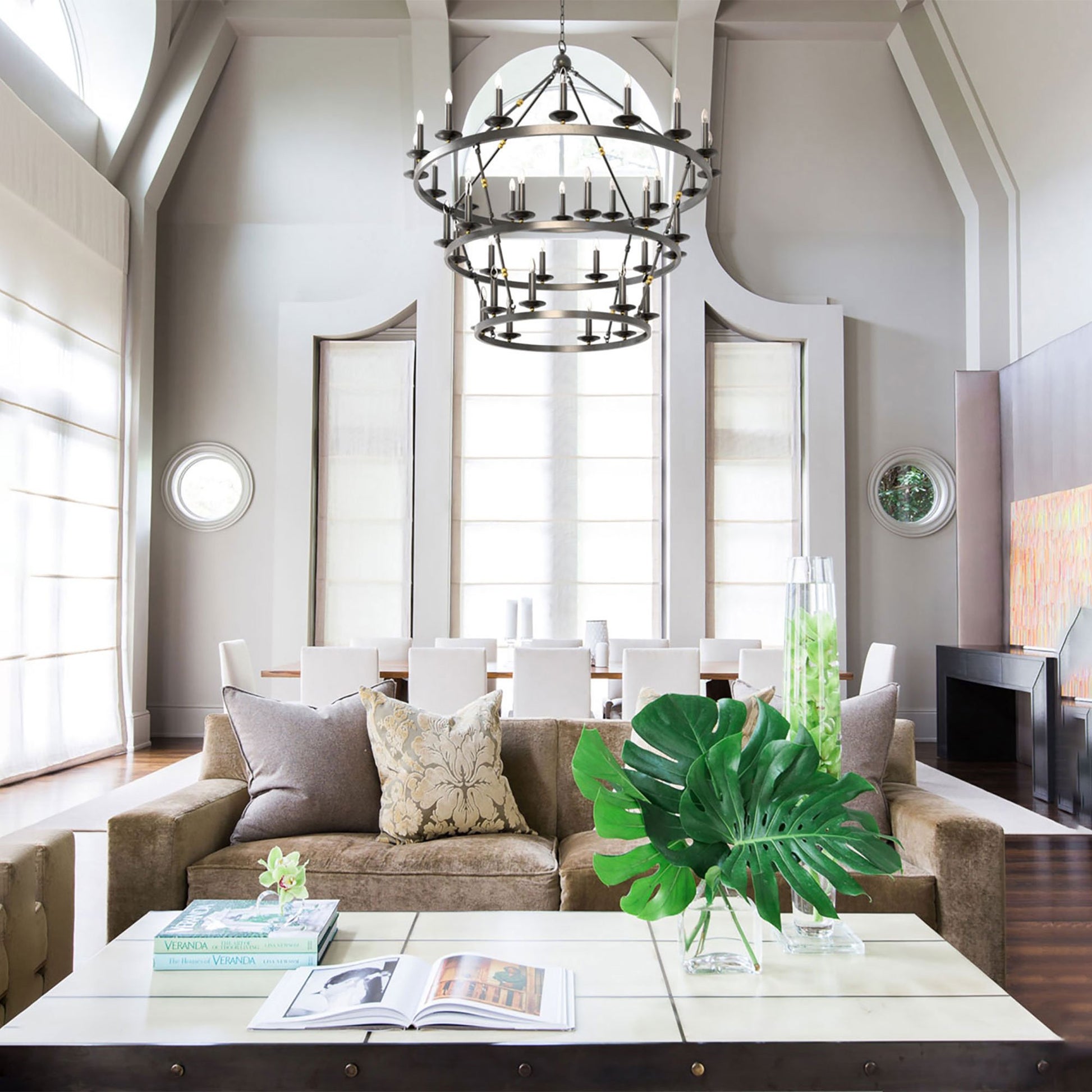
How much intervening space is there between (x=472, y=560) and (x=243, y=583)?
65.0 inches

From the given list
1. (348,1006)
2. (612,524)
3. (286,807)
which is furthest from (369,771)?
(612,524)

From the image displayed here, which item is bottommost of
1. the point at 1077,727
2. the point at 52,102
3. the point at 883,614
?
the point at 1077,727

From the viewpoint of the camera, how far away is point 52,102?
240 inches

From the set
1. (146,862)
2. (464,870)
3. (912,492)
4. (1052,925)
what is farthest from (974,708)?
(146,862)

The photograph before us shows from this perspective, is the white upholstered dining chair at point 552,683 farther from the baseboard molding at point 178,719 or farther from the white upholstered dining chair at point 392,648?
the baseboard molding at point 178,719

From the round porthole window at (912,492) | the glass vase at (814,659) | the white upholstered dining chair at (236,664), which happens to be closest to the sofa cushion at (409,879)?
the glass vase at (814,659)

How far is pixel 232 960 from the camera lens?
1596 mm

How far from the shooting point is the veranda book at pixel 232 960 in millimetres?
1592

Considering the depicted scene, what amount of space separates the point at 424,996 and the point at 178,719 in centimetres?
634

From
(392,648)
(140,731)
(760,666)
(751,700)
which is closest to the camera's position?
(751,700)

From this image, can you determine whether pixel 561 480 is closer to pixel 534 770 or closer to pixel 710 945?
pixel 534 770

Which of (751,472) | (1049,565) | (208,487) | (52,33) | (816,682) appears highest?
(52,33)

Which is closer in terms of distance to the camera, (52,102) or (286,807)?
(286,807)

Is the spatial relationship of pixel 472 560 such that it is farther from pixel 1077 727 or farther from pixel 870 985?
pixel 870 985
